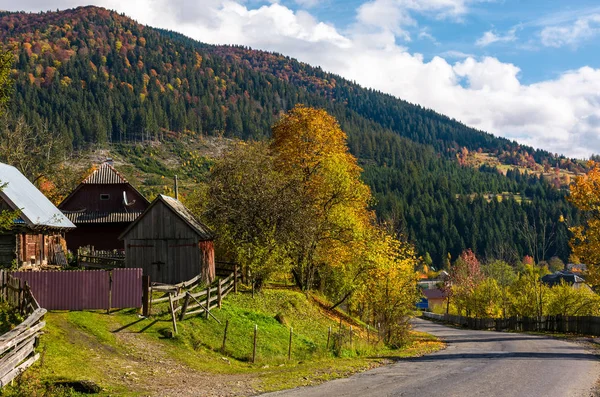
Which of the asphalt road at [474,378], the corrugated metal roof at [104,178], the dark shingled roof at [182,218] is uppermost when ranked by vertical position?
the corrugated metal roof at [104,178]

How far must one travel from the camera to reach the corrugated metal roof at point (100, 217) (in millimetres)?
54969

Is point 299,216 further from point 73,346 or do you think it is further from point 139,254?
point 73,346

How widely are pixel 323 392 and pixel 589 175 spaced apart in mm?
29701

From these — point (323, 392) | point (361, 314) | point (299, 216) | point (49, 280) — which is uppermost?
point (299, 216)

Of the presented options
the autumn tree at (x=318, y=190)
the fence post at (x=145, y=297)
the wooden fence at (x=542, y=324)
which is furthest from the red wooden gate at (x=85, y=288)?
the wooden fence at (x=542, y=324)

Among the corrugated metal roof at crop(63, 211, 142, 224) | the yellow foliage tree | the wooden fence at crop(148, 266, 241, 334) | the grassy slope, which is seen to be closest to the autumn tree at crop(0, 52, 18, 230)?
the grassy slope

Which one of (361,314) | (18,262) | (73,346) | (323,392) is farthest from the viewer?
(361,314)

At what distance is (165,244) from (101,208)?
21.6 m

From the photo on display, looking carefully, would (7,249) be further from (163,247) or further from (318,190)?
(318,190)

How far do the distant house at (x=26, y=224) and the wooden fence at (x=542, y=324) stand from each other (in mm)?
47270

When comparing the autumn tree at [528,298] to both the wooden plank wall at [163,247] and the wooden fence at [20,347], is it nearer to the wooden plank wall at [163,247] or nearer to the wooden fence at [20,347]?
the wooden plank wall at [163,247]

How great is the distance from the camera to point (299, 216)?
40281 mm

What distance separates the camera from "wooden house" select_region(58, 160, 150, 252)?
2188 inches

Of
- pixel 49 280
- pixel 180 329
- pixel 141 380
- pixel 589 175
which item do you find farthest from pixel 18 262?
pixel 589 175
